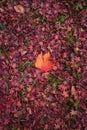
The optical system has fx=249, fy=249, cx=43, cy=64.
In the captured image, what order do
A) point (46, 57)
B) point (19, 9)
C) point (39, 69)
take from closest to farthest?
point (39, 69), point (46, 57), point (19, 9)

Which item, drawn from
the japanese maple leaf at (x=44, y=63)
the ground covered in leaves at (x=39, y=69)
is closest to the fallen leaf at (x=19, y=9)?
the ground covered in leaves at (x=39, y=69)

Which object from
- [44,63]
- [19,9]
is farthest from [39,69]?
[19,9]

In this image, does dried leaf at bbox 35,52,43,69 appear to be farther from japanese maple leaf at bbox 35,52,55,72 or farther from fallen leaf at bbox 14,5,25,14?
fallen leaf at bbox 14,5,25,14

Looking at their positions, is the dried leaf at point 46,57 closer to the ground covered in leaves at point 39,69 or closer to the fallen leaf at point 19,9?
the ground covered in leaves at point 39,69

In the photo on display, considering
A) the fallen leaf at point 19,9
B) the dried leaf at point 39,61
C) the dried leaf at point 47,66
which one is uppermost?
the fallen leaf at point 19,9

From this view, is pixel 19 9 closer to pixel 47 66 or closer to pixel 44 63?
pixel 44 63

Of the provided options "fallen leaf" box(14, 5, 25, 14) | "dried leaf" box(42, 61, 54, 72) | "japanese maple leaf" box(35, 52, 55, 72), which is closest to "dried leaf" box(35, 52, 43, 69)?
"japanese maple leaf" box(35, 52, 55, 72)
